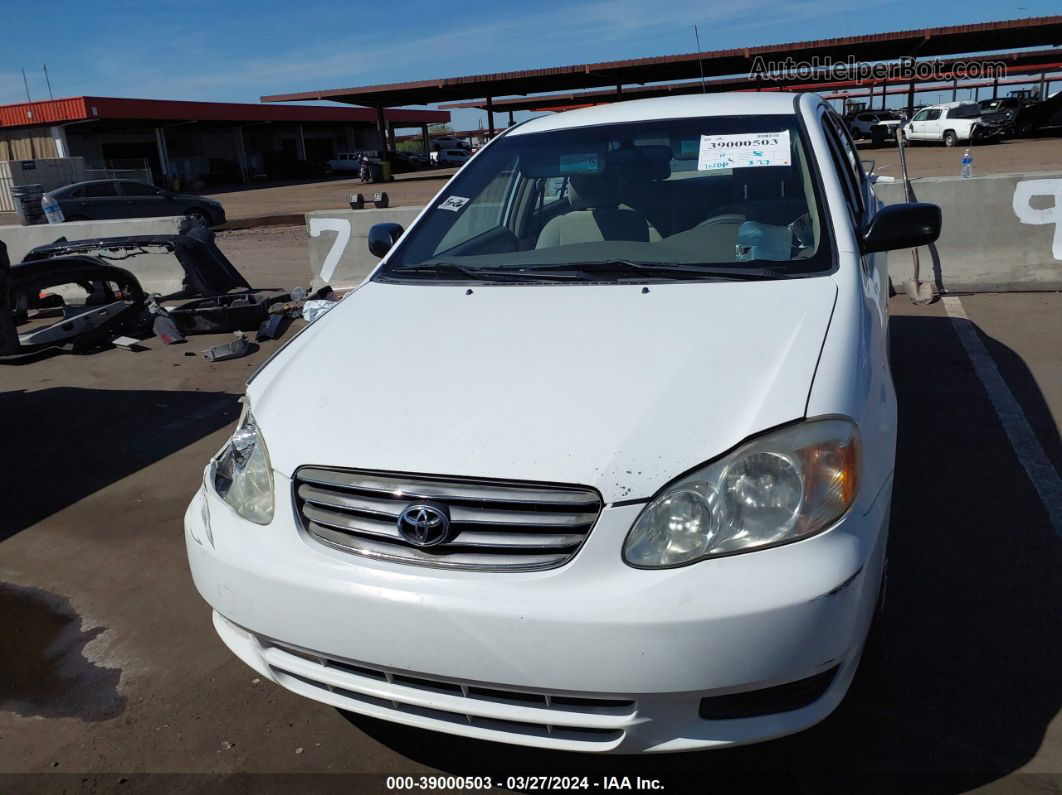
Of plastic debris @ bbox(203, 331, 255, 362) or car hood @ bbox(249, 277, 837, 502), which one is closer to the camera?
car hood @ bbox(249, 277, 837, 502)

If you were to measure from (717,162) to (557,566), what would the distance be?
2.06 metres

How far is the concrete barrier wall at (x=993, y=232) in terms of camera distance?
7227mm

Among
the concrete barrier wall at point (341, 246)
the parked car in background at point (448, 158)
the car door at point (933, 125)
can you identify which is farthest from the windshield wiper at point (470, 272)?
the parked car in background at point (448, 158)

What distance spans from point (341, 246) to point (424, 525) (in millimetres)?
7148

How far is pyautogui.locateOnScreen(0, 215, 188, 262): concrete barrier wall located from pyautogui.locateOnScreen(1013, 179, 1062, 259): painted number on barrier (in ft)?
28.3

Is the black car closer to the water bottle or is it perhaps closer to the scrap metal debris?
the water bottle

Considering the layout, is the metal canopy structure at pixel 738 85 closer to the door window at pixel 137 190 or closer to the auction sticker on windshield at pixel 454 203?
the door window at pixel 137 190

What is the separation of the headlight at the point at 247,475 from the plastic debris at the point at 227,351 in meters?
4.92

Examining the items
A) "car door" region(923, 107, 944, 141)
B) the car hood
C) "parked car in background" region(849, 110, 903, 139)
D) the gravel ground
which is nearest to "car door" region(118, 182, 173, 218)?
the gravel ground

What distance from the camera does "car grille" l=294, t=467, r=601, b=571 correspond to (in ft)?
6.44

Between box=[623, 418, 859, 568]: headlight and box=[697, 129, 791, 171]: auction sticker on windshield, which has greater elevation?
box=[697, 129, 791, 171]: auction sticker on windshield

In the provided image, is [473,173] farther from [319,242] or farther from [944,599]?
[319,242]

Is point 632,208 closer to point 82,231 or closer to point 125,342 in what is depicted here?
point 125,342

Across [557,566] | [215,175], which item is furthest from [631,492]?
[215,175]
